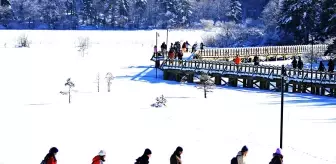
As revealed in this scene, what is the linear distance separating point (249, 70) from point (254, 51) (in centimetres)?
1707

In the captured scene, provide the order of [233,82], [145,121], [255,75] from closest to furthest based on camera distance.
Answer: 1. [145,121]
2. [255,75]
3. [233,82]

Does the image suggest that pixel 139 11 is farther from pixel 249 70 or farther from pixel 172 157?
pixel 172 157

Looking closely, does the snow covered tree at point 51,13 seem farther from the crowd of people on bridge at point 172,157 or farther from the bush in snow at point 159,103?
the crowd of people on bridge at point 172,157

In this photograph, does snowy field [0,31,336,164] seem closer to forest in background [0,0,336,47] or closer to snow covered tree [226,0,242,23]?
forest in background [0,0,336,47]

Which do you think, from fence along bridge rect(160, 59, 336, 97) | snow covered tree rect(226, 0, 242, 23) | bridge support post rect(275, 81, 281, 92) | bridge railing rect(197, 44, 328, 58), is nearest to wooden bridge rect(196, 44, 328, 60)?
bridge railing rect(197, 44, 328, 58)

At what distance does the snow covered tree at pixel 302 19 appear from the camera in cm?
6519

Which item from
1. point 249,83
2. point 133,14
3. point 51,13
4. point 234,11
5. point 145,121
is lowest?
point 145,121

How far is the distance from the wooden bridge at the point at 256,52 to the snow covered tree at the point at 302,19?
15.2ft

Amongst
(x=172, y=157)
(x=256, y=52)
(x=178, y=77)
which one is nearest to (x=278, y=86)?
(x=178, y=77)

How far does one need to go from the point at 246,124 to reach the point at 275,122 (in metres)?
1.43

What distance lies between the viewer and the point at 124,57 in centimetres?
5731

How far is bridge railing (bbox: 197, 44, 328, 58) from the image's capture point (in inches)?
2090

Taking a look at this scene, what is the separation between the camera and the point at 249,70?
39.9 m

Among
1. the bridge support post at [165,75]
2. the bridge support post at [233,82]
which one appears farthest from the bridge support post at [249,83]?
the bridge support post at [165,75]
